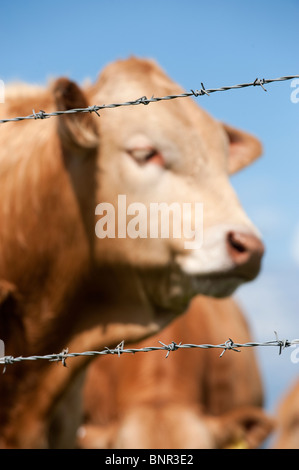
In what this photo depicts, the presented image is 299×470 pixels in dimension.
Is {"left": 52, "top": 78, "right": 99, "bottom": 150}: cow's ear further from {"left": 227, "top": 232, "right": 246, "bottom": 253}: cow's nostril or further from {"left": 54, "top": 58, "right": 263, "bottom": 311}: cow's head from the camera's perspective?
{"left": 227, "top": 232, "right": 246, "bottom": 253}: cow's nostril

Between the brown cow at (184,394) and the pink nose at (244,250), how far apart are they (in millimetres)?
1502

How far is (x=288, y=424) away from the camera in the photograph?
24.7 feet

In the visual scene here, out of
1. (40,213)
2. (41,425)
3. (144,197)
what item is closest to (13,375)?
(41,425)

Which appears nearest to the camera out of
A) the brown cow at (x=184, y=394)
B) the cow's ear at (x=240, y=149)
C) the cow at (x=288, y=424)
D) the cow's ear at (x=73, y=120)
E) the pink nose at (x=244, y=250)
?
the pink nose at (x=244, y=250)

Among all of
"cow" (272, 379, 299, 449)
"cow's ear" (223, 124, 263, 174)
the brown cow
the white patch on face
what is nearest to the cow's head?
the white patch on face

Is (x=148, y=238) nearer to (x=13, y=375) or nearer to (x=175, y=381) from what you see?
(x=13, y=375)

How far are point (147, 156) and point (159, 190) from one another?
0.14 meters

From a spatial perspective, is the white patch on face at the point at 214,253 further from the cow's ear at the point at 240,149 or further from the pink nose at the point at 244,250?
the cow's ear at the point at 240,149

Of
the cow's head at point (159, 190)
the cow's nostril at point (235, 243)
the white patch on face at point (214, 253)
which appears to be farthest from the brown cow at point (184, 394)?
the cow's nostril at point (235, 243)

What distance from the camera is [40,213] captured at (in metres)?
3.71

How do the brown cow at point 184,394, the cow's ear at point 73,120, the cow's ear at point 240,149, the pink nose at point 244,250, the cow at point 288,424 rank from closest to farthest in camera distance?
the pink nose at point 244,250 → the cow's ear at point 73,120 → the cow's ear at point 240,149 → the brown cow at point 184,394 → the cow at point 288,424

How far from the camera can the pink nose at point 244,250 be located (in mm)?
3416
